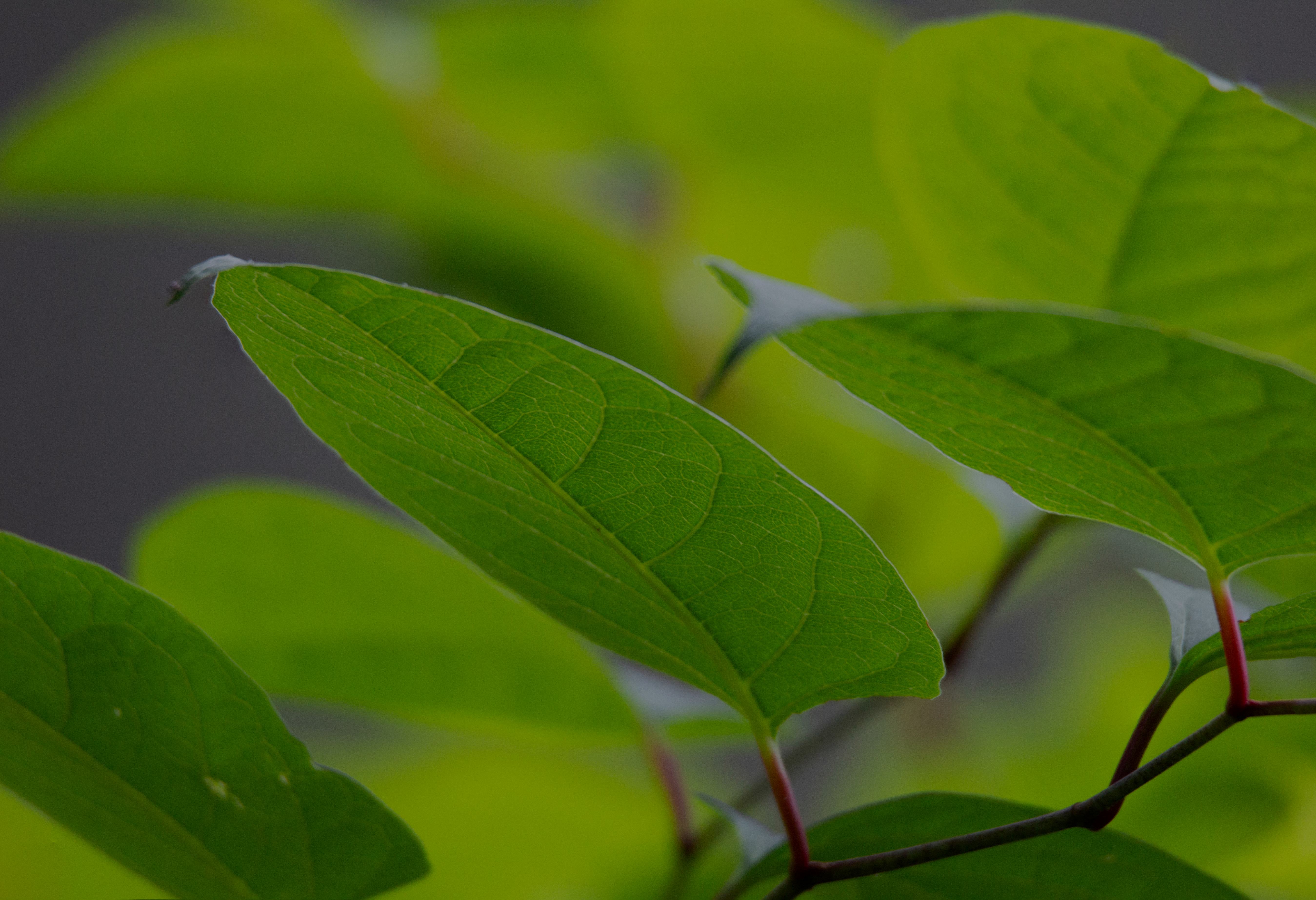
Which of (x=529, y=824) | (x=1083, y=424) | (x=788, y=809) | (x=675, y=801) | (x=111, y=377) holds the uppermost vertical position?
(x=1083, y=424)

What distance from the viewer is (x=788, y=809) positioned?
30 cm

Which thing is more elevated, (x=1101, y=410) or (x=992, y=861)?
(x=1101, y=410)

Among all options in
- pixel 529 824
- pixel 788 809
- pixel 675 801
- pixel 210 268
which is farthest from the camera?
pixel 529 824

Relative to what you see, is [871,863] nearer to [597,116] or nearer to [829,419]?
[829,419]

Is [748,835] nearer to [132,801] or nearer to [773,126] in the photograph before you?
[132,801]

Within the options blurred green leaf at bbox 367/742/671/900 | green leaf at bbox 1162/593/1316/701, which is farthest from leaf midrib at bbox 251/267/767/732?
blurred green leaf at bbox 367/742/671/900

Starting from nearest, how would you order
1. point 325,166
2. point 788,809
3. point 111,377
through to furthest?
1. point 788,809
2. point 325,166
3. point 111,377

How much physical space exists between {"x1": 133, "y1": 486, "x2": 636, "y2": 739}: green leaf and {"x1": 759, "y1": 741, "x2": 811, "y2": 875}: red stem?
7.3 inches

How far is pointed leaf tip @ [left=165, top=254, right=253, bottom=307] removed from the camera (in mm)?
200

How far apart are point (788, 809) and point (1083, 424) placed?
0.44 feet

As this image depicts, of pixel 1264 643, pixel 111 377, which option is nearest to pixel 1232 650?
pixel 1264 643

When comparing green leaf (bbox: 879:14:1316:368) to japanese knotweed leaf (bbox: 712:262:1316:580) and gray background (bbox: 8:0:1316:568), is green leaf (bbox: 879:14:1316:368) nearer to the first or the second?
japanese knotweed leaf (bbox: 712:262:1316:580)

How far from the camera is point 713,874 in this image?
47 centimetres

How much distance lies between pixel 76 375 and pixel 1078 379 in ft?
6.86
